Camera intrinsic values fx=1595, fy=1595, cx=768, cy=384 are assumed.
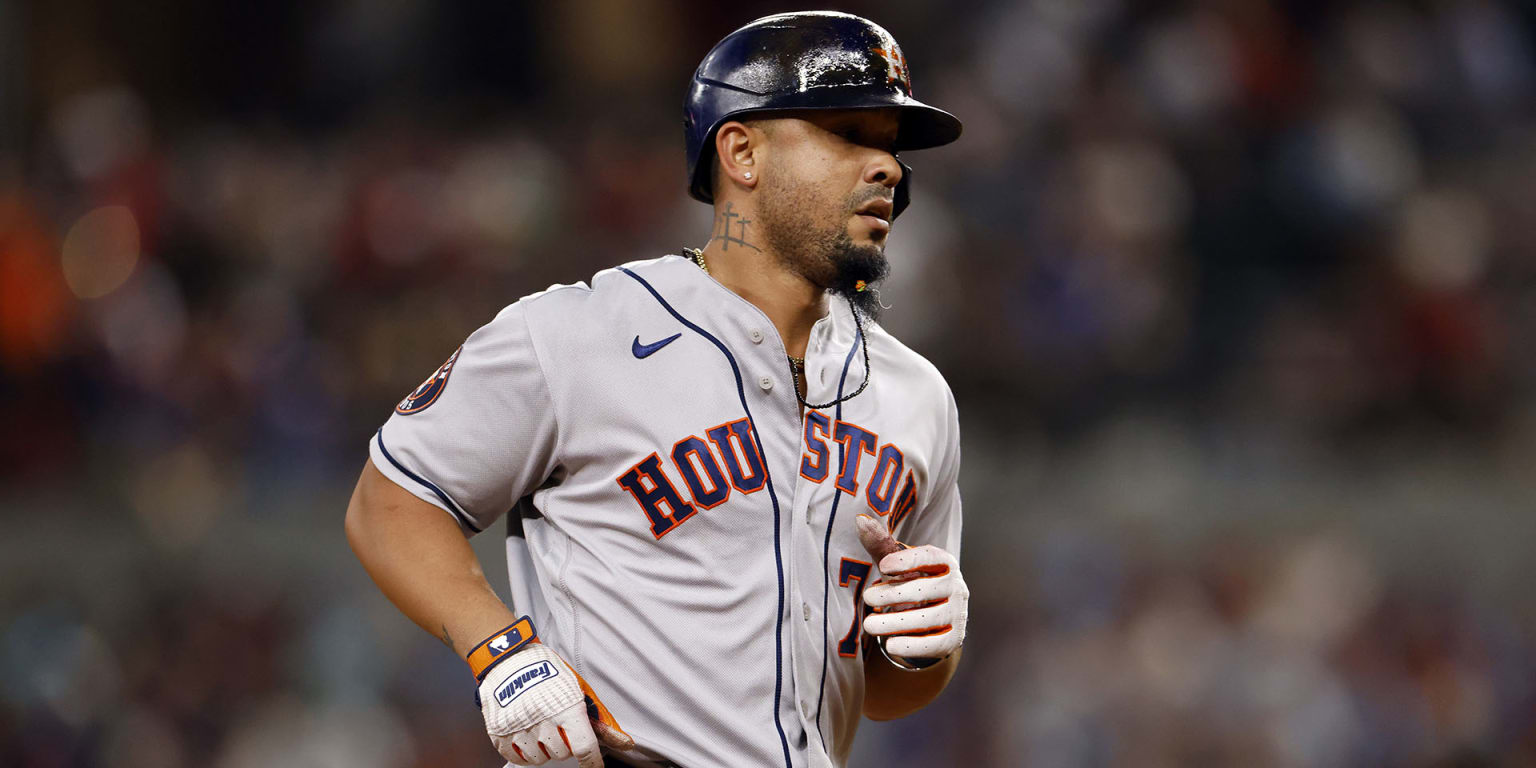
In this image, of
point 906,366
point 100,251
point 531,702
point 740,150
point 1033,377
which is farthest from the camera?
point 100,251

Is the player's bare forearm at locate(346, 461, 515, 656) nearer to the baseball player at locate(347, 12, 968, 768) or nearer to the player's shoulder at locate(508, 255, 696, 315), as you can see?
the baseball player at locate(347, 12, 968, 768)

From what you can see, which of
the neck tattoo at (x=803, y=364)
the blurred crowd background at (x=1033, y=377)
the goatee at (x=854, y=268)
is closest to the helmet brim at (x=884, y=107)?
the neck tattoo at (x=803, y=364)

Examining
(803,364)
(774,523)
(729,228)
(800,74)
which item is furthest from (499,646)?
(800,74)

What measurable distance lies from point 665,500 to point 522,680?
36 cm

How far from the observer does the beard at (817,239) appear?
2.58m

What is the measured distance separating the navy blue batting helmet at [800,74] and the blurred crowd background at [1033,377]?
4.17 metres

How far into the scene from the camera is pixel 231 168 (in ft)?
27.2

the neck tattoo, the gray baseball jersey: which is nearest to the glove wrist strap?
the gray baseball jersey

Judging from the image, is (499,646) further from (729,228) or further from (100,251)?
(100,251)

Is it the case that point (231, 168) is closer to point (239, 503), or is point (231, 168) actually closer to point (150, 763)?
point (239, 503)

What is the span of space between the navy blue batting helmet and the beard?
0.14 meters

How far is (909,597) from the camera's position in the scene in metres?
2.43

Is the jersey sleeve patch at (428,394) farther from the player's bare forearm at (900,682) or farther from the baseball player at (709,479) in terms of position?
the player's bare forearm at (900,682)

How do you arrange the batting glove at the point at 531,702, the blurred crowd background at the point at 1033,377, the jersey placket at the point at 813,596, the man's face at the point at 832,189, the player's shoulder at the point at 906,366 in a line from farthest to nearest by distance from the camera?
the blurred crowd background at the point at 1033,377 → the player's shoulder at the point at 906,366 → the man's face at the point at 832,189 → the jersey placket at the point at 813,596 → the batting glove at the point at 531,702
